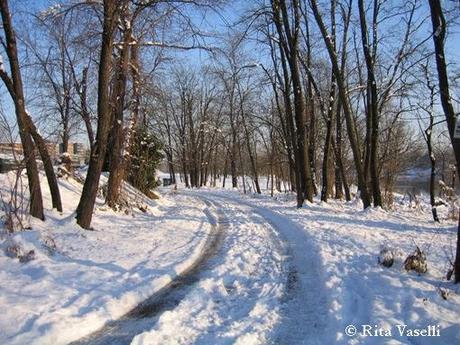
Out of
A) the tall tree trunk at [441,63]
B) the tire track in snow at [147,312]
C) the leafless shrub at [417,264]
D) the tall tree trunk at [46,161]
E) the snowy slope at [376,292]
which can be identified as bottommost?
the tire track in snow at [147,312]

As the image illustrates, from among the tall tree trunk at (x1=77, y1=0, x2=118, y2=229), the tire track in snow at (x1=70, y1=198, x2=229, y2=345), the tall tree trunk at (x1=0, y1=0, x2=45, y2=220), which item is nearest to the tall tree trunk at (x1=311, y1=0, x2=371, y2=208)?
the tall tree trunk at (x1=77, y1=0, x2=118, y2=229)

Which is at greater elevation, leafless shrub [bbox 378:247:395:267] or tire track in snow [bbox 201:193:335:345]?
leafless shrub [bbox 378:247:395:267]

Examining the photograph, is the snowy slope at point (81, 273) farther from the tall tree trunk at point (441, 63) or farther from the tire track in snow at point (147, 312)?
the tall tree trunk at point (441, 63)

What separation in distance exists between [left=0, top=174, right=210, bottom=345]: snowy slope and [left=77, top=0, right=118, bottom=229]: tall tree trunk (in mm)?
429

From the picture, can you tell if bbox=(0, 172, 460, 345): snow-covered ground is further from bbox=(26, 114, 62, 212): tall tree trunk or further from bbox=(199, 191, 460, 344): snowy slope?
bbox=(26, 114, 62, 212): tall tree trunk

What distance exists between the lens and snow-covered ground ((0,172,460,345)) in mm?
5082

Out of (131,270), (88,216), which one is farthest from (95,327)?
(88,216)

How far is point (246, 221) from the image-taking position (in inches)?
587

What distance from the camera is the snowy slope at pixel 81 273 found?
17.4 ft

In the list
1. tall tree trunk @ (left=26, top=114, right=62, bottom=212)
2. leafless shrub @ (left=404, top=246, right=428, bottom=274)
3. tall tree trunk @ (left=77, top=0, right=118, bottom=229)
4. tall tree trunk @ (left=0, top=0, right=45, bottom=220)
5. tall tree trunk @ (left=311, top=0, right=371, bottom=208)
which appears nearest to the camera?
leafless shrub @ (left=404, top=246, right=428, bottom=274)

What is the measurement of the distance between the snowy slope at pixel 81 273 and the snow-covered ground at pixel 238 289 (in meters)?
0.02

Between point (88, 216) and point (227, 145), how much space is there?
4143 centimetres

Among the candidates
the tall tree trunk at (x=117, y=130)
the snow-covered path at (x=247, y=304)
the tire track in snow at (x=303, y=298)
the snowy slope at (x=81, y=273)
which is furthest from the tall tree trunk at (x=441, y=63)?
the tall tree trunk at (x=117, y=130)

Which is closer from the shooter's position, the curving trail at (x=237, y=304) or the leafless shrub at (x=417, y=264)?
the curving trail at (x=237, y=304)
